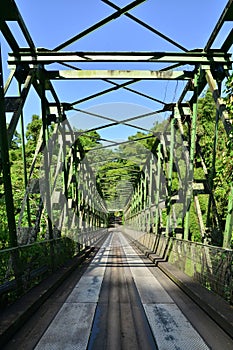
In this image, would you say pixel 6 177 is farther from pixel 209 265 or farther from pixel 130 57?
pixel 130 57

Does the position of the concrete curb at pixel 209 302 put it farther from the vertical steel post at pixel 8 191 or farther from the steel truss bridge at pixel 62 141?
the vertical steel post at pixel 8 191

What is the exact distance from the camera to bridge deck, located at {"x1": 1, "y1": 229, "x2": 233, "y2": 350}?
260cm

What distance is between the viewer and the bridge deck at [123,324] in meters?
2.60

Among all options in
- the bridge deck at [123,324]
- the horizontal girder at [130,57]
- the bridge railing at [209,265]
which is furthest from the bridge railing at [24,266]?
the horizontal girder at [130,57]

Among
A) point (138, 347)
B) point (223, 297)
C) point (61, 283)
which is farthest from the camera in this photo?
point (61, 283)

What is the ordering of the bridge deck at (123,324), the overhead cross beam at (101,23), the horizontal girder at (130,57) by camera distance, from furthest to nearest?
the horizontal girder at (130,57)
the overhead cross beam at (101,23)
the bridge deck at (123,324)

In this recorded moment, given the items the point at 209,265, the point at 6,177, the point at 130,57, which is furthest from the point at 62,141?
the point at 209,265

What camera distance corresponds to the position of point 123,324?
10.1 ft

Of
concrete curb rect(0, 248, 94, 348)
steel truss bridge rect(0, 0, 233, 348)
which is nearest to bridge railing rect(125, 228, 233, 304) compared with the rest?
steel truss bridge rect(0, 0, 233, 348)

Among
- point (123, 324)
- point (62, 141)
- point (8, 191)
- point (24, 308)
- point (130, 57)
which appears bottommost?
point (123, 324)

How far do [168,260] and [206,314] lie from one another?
406 cm

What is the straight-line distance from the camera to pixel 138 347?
2.52m

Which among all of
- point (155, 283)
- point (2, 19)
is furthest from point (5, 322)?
point (2, 19)

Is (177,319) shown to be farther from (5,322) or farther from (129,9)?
(129,9)
